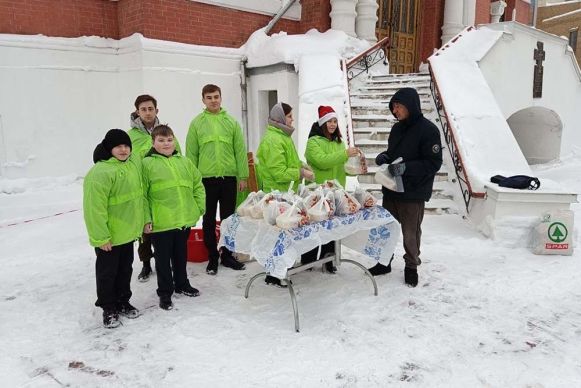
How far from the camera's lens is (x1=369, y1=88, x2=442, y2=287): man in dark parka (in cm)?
371

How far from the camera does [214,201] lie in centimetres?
419

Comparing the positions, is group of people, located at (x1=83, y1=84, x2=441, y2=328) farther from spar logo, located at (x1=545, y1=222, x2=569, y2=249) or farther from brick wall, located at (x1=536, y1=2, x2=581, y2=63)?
brick wall, located at (x1=536, y1=2, x2=581, y2=63)

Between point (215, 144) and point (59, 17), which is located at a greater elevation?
point (59, 17)

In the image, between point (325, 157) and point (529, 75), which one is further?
point (529, 75)

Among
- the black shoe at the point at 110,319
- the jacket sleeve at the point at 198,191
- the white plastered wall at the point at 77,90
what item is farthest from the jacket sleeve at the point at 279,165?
the white plastered wall at the point at 77,90

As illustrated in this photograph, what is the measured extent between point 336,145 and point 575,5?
3319 cm

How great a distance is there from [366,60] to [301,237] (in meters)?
7.56

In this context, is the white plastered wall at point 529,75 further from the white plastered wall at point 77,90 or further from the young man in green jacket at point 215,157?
the young man in green jacket at point 215,157

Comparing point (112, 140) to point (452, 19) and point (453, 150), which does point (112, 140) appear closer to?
point (453, 150)

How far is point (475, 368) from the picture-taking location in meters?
2.75

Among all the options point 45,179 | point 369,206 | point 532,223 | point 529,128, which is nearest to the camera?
point 369,206

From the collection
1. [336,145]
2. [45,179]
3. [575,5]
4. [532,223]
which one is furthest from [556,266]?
[575,5]

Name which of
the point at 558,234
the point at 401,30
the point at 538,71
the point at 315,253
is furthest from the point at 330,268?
the point at 401,30

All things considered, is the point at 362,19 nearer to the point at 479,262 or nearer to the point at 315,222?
the point at 479,262
